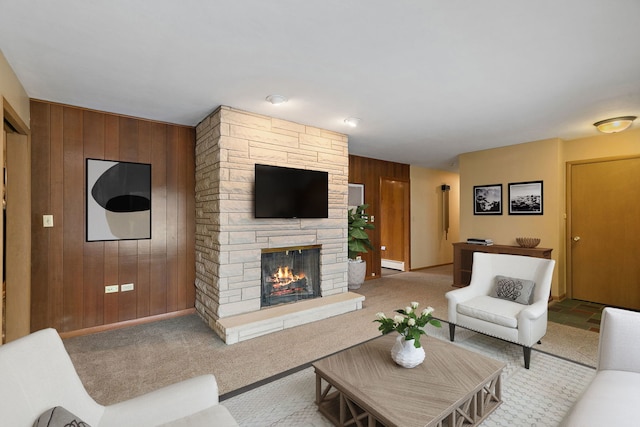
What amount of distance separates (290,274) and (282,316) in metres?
0.69

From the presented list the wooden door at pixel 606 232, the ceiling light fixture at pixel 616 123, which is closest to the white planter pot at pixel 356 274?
the wooden door at pixel 606 232

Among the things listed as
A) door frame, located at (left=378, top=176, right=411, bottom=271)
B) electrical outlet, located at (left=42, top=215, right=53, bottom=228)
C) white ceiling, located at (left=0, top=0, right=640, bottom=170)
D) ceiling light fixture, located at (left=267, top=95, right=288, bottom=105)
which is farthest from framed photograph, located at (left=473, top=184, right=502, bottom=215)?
electrical outlet, located at (left=42, top=215, right=53, bottom=228)

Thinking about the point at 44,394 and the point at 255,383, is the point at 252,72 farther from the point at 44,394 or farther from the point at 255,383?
the point at 255,383

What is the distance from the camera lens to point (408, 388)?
1675 millimetres

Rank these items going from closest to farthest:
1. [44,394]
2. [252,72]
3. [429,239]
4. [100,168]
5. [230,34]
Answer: [44,394] → [230,34] → [252,72] → [100,168] → [429,239]

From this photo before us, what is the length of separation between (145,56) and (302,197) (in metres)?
2.19

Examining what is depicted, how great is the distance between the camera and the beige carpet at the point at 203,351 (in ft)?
7.95

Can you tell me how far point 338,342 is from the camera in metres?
3.09

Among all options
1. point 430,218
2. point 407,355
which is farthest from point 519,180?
point 407,355

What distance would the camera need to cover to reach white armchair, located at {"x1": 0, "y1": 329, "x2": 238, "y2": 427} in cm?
103

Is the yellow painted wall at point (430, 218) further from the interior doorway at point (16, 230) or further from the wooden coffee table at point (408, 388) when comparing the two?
the interior doorway at point (16, 230)

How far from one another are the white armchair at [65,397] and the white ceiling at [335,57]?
5.90ft

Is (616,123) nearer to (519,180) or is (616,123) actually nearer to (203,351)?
(519,180)

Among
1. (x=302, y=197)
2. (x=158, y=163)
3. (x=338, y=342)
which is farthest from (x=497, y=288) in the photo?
(x=158, y=163)
